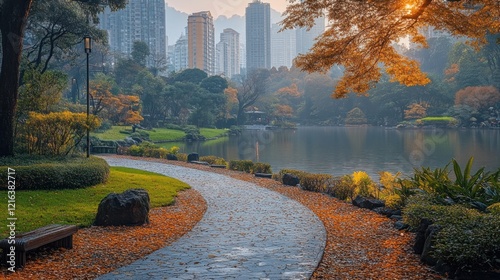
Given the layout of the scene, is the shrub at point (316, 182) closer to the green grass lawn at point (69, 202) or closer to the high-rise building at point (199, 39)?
the green grass lawn at point (69, 202)

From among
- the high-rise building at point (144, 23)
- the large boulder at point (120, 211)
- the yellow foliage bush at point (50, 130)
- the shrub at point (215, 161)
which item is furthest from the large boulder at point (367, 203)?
the high-rise building at point (144, 23)

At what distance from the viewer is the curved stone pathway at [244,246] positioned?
18.6ft

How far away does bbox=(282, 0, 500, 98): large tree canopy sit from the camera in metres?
9.21

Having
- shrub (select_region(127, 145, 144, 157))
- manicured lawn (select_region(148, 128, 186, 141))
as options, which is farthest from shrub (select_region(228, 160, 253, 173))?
manicured lawn (select_region(148, 128, 186, 141))

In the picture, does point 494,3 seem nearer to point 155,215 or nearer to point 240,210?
point 240,210

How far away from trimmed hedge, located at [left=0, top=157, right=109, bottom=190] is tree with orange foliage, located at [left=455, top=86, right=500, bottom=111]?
59.0 m

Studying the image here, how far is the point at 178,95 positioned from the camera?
197 feet

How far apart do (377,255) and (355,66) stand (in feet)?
18.0

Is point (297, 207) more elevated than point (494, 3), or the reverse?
point (494, 3)

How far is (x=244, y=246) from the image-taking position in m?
6.98

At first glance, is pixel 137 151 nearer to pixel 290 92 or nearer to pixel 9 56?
pixel 9 56

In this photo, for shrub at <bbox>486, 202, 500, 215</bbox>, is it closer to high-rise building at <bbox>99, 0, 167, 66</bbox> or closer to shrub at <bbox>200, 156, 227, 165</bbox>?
shrub at <bbox>200, 156, 227, 165</bbox>

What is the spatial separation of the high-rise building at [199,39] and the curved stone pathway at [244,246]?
402ft

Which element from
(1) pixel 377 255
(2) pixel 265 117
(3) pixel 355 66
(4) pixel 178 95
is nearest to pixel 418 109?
(2) pixel 265 117
